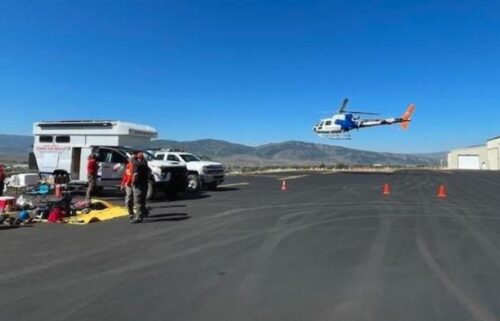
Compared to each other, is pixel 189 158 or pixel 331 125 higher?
pixel 331 125

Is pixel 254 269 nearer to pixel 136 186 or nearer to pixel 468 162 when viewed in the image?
pixel 136 186

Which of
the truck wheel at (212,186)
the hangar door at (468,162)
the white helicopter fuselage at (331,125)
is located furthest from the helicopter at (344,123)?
the hangar door at (468,162)

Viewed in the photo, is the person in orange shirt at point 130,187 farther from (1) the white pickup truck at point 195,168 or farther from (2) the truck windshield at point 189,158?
(2) the truck windshield at point 189,158

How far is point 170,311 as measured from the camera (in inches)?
236

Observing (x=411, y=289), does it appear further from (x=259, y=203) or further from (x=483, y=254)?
(x=259, y=203)

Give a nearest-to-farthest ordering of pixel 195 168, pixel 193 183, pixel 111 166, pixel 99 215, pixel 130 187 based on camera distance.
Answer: pixel 130 187
pixel 99 215
pixel 111 166
pixel 193 183
pixel 195 168

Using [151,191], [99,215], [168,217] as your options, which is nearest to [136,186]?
[168,217]

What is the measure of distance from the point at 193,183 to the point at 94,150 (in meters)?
5.61

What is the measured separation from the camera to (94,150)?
2192 centimetres

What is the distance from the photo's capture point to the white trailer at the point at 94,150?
21.5m

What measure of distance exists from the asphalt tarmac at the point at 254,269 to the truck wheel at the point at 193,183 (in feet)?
36.2

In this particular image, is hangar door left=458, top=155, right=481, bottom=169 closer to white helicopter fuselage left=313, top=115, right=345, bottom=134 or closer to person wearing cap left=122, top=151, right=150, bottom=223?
white helicopter fuselage left=313, top=115, right=345, bottom=134

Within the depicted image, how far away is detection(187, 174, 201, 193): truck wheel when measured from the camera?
84.5 feet

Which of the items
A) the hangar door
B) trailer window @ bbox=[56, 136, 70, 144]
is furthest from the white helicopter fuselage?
the hangar door
